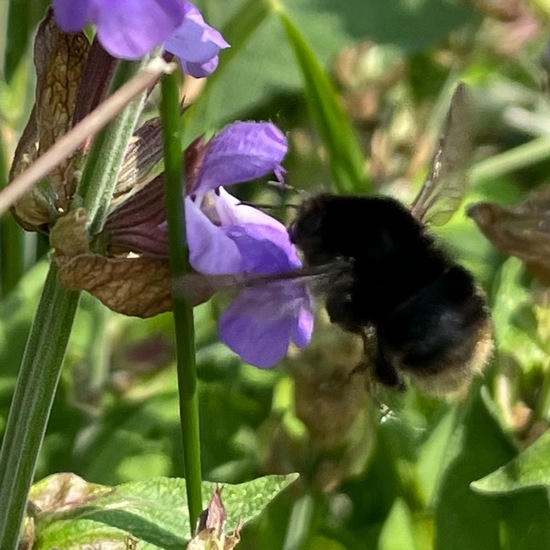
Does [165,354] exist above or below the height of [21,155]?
below

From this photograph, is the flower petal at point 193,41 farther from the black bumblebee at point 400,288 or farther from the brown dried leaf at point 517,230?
the brown dried leaf at point 517,230

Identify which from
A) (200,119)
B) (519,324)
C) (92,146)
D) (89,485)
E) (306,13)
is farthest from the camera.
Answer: (306,13)

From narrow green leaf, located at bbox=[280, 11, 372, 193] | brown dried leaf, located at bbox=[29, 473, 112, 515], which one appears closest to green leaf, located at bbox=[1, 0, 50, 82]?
narrow green leaf, located at bbox=[280, 11, 372, 193]

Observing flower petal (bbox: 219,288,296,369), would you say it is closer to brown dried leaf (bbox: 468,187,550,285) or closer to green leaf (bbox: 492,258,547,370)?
brown dried leaf (bbox: 468,187,550,285)

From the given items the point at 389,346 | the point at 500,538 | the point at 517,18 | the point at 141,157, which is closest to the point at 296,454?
the point at 500,538

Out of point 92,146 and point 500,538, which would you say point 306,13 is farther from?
point 92,146

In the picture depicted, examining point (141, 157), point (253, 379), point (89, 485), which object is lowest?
point (253, 379)
